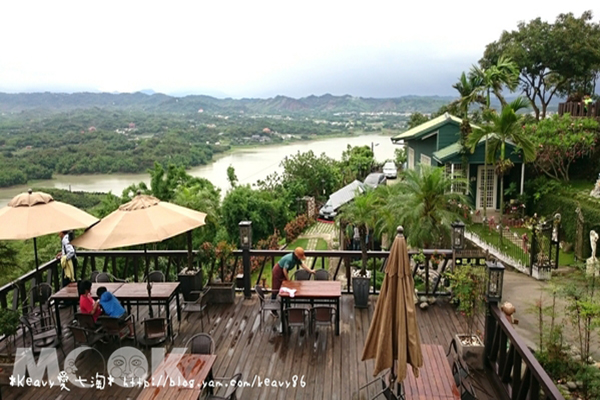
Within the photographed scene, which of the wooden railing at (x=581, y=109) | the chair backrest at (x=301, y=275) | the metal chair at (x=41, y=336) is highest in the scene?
the wooden railing at (x=581, y=109)

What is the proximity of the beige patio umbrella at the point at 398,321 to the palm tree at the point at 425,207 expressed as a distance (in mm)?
8474

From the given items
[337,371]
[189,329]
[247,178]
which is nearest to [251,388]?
[337,371]

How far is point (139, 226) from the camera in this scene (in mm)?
6188

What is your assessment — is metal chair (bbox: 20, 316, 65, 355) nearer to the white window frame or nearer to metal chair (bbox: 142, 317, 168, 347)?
metal chair (bbox: 142, 317, 168, 347)

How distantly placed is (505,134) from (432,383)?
1622cm

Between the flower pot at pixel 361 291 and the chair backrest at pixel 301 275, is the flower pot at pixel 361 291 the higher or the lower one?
the lower one

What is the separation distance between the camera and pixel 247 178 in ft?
141

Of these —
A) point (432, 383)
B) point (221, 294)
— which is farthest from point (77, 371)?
point (432, 383)

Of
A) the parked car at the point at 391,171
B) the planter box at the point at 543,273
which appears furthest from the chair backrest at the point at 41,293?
the parked car at the point at 391,171

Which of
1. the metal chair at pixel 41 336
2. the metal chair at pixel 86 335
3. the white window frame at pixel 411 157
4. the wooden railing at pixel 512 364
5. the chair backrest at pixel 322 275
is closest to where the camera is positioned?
the wooden railing at pixel 512 364

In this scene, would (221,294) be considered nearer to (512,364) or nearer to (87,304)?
(87,304)

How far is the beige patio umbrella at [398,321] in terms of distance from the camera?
4.34 meters

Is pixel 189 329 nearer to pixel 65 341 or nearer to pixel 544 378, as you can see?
pixel 65 341

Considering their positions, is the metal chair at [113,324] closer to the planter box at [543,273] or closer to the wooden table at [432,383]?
the wooden table at [432,383]
